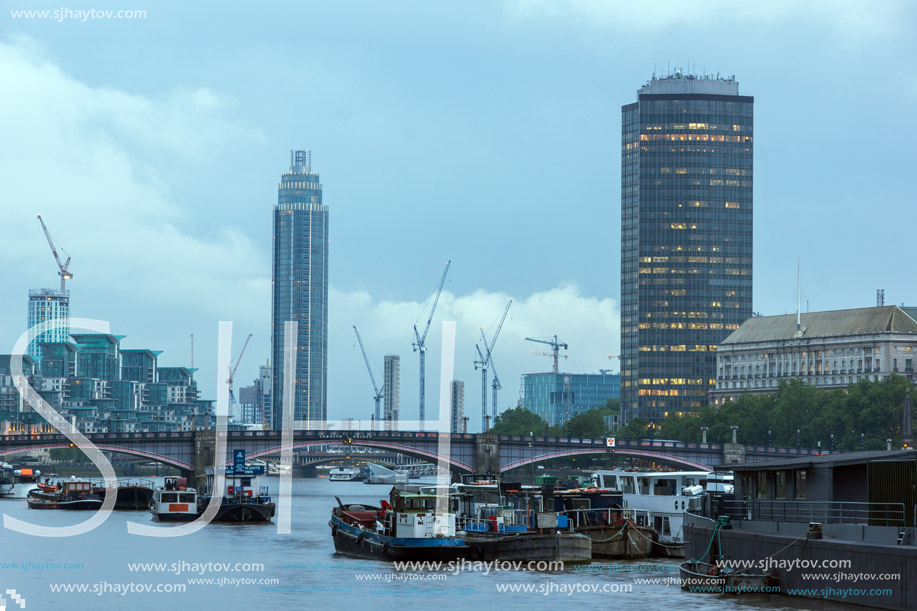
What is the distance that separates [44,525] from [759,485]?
7925cm

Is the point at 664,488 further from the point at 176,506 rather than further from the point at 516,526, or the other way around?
the point at 176,506

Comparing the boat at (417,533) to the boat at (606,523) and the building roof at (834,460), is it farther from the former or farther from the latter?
the building roof at (834,460)

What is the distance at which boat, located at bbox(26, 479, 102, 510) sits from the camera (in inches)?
6398

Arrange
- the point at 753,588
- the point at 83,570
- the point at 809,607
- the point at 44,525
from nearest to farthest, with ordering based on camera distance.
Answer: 1. the point at 809,607
2. the point at 753,588
3. the point at 83,570
4. the point at 44,525

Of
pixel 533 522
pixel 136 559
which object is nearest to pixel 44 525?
pixel 136 559

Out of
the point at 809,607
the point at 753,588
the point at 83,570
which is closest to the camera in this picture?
the point at 809,607

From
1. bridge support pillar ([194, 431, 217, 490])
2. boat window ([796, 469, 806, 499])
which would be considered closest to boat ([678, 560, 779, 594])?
boat window ([796, 469, 806, 499])

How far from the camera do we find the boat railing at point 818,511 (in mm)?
59409

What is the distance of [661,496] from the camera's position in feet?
353

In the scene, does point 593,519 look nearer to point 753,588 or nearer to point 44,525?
point 753,588

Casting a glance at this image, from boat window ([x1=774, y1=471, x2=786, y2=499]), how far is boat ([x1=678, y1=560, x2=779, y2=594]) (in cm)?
452

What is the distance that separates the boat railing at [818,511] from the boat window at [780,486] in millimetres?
472

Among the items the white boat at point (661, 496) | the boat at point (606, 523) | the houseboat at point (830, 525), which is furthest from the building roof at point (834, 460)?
the white boat at point (661, 496)

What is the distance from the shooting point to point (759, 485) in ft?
240
